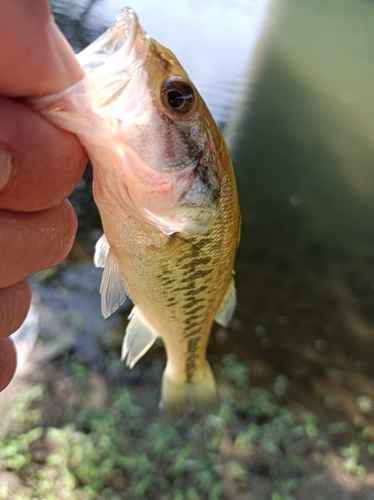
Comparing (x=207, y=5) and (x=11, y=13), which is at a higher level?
(x=11, y=13)

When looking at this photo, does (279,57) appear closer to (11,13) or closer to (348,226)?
(348,226)

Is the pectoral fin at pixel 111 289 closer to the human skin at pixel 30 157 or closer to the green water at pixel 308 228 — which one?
the human skin at pixel 30 157

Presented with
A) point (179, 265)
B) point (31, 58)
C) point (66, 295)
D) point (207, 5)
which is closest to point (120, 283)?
point (179, 265)

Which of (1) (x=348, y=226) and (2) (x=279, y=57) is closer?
(1) (x=348, y=226)

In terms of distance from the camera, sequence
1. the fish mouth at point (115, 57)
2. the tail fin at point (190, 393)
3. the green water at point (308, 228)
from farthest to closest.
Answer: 1. the green water at point (308, 228)
2. the tail fin at point (190, 393)
3. the fish mouth at point (115, 57)

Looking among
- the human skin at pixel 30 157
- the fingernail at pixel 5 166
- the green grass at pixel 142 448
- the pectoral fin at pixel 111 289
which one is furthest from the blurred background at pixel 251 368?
the fingernail at pixel 5 166

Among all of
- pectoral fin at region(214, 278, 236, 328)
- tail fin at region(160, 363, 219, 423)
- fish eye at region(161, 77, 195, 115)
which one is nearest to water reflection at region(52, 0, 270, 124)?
tail fin at region(160, 363, 219, 423)
